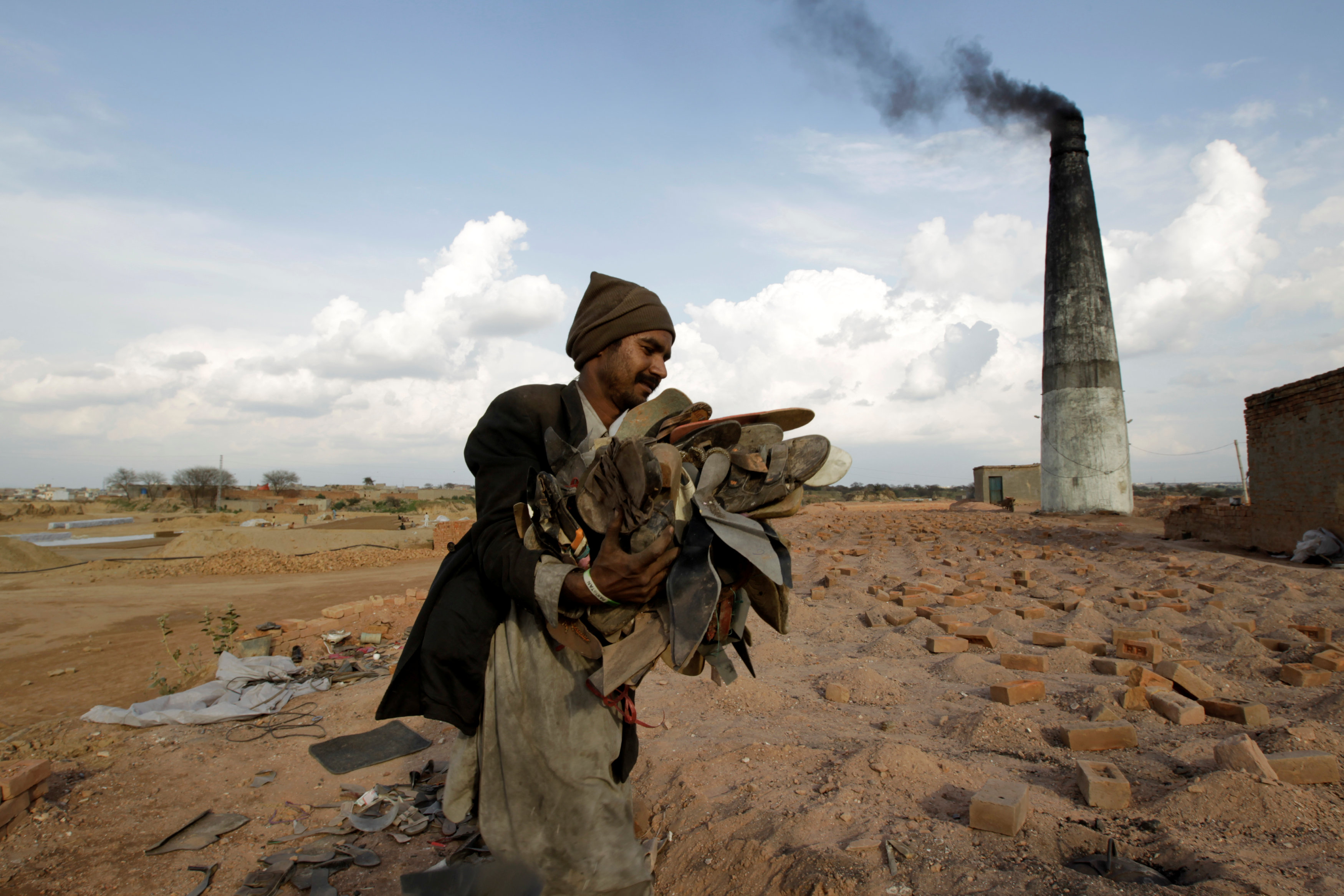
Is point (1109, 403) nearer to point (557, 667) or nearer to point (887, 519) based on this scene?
point (887, 519)

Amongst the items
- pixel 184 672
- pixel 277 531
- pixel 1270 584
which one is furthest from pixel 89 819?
pixel 277 531

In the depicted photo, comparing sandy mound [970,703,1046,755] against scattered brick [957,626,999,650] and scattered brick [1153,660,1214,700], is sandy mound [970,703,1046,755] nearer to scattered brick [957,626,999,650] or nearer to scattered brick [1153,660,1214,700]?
scattered brick [1153,660,1214,700]

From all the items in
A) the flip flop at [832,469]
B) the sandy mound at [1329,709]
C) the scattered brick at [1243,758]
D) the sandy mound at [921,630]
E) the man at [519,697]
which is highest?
the flip flop at [832,469]

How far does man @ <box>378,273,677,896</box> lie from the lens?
164 cm

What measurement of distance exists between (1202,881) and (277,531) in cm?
1933

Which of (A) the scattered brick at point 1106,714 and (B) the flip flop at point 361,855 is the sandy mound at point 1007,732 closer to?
(A) the scattered brick at point 1106,714

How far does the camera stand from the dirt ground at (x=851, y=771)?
2.28 meters

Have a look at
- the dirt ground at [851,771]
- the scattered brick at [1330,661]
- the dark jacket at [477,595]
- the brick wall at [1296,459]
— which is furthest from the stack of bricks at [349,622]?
the brick wall at [1296,459]

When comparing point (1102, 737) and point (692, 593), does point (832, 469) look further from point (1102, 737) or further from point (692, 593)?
point (1102, 737)

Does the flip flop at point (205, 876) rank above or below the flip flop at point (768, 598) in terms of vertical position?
below

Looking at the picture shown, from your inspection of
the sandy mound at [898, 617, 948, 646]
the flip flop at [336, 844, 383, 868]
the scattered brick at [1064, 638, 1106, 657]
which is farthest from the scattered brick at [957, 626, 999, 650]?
the flip flop at [336, 844, 383, 868]

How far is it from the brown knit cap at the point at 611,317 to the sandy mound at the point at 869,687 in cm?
317

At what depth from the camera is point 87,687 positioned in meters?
6.04

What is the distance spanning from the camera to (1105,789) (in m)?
2.60
